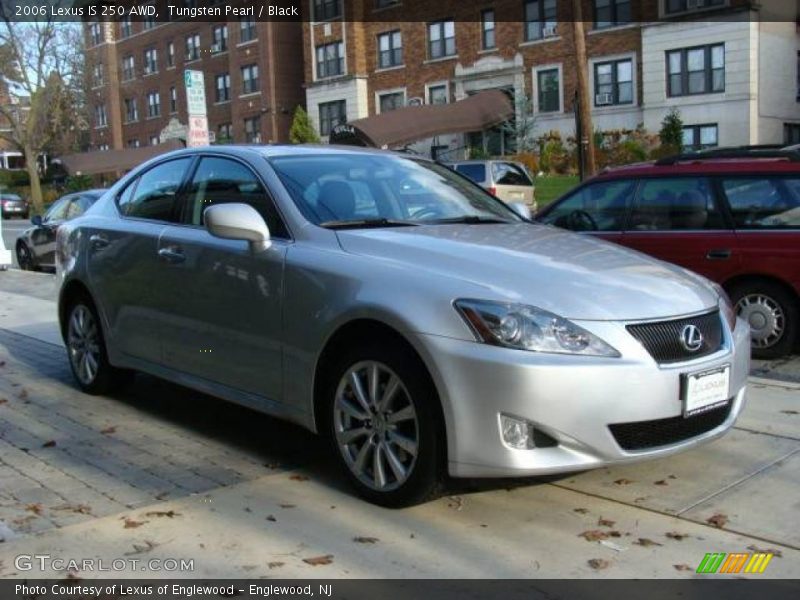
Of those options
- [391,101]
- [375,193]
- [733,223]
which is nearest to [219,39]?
[391,101]

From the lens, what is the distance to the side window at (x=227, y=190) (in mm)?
4593

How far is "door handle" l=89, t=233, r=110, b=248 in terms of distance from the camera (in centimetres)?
584

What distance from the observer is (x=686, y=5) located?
3120 centimetres

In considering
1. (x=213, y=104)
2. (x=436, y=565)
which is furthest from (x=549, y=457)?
(x=213, y=104)

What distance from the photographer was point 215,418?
5621 millimetres

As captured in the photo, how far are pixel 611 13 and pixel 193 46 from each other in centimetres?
3060

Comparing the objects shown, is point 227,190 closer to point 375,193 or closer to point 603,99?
point 375,193

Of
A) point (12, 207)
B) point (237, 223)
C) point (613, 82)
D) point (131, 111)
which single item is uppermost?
point (131, 111)

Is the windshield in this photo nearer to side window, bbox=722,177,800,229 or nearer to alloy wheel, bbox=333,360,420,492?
alloy wheel, bbox=333,360,420,492

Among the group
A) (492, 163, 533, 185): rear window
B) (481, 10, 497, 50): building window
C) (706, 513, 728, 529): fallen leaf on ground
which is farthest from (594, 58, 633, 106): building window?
(706, 513, 728, 529): fallen leaf on ground

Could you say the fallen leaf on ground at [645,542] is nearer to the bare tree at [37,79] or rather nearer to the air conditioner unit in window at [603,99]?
the air conditioner unit in window at [603,99]

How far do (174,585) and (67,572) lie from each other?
45 cm

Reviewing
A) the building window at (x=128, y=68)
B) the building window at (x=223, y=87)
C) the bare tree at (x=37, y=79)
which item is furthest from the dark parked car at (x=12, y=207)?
the building window at (x=128, y=68)

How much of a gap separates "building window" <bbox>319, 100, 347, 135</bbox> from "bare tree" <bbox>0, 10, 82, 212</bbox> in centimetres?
1411
